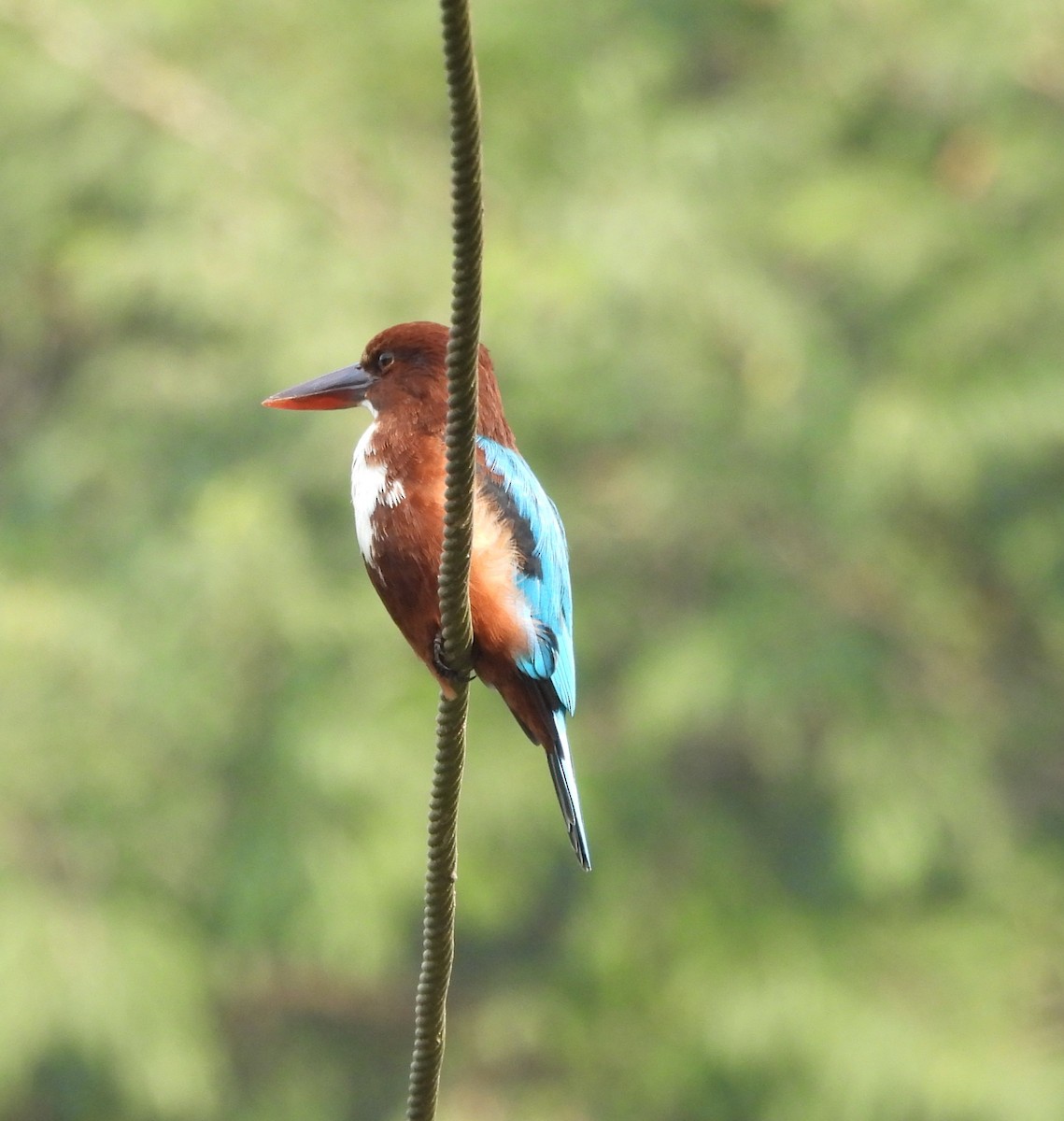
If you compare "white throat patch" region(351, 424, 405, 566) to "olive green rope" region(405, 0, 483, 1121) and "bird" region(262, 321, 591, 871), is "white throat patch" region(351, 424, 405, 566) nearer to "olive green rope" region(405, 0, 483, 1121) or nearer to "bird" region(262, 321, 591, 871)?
"bird" region(262, 321, 591, 871)

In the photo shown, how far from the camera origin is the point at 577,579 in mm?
6324

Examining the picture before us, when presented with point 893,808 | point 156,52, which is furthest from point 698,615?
point 156,52

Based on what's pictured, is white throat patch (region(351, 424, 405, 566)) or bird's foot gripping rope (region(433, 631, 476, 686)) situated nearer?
bird's foot gripping rope (region(433, 631, 476, 686))

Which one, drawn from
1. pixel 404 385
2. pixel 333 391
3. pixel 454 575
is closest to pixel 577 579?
pixel 333 391

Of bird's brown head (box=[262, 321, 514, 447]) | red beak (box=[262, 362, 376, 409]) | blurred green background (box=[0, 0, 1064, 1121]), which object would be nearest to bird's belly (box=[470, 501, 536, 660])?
bird's brown head (box=[262, 321, 514, 447])

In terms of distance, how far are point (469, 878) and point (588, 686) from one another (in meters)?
0.92

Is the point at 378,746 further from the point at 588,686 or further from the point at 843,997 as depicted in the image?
the point at 843,997

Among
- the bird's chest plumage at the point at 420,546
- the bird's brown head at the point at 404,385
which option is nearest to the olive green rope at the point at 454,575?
the bird's chest plumage at the point at 420,546

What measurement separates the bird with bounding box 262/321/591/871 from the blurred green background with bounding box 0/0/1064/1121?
3416 mm

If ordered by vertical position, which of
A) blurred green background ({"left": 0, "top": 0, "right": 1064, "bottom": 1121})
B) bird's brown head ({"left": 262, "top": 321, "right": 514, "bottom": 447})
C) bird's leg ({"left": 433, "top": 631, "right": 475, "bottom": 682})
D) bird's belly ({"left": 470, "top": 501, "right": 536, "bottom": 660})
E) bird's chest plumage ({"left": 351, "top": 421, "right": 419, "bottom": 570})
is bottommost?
bird's leg ({"left": 433, "top": 631, "right": 475, "bottom": 682})

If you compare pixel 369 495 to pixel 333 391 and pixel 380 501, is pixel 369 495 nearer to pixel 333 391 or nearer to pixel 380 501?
pixel 380 501

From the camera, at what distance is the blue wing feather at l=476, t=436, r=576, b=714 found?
197 cm

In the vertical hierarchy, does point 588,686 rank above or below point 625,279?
below

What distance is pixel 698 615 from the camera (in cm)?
616
